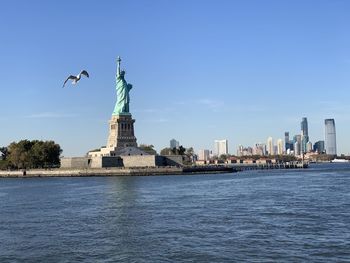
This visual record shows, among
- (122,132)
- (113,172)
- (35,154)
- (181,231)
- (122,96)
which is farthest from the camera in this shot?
(35,154)

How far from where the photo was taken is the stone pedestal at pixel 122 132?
327ft

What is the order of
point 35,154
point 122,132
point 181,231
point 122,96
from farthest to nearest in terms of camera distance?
point 35,154, point 122,96, point 122,132, point 181,231

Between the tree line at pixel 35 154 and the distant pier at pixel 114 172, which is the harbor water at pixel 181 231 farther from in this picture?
the tree line at pixel 35 154

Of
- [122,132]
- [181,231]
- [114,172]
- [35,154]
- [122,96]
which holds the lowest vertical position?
[181,231]

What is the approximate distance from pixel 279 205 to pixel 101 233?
44.8 feet

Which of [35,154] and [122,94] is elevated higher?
[122,94]

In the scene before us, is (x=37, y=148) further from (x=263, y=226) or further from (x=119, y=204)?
(x=263, y=226)

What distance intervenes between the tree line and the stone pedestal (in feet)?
A: 55.2

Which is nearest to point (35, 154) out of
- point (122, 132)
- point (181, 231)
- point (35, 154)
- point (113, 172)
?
point (35, 154)

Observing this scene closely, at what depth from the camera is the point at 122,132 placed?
329 feet

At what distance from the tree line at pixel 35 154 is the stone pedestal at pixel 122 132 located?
55.2 feet

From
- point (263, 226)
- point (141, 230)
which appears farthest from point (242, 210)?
point (141, 230)

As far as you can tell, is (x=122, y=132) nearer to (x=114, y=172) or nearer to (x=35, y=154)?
(x=114, y=172)

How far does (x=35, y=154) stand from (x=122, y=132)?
21667 millimetres
